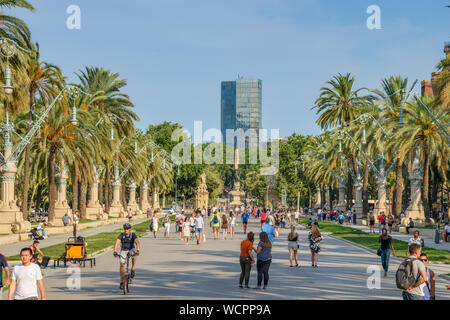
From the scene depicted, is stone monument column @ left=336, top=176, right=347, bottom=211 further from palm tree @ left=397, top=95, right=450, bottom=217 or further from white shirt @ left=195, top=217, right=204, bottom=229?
white shirt @ left=195, top=217, right=204, bottom=229

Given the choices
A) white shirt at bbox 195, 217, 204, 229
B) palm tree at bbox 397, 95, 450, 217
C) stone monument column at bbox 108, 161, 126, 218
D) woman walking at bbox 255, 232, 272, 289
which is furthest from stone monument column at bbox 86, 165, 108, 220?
woman walking at bbox 255, 232, 272, 289

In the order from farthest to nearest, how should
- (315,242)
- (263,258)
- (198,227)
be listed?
(198,227) → (315,242) → (263,258)

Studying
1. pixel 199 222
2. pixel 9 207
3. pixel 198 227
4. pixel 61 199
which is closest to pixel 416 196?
pixel 199 222

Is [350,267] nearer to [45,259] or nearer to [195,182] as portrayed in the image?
[45,259]

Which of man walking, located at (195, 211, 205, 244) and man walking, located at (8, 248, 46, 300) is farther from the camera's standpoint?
man walking, located at (195, 211, 205, 244)

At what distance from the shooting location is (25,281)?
9.16 meters

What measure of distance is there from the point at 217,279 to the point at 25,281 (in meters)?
8.08

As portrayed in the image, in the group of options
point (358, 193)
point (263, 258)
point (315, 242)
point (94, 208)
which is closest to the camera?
point (263, 258)

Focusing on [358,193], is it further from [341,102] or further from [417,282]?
[417,282]

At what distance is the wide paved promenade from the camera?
1363 cm

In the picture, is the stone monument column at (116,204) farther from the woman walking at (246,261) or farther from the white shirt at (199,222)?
the woman walking at (246,261)

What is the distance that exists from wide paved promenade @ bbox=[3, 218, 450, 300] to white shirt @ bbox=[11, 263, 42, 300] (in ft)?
12.6

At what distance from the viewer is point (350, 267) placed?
Answer: 20219 mm
